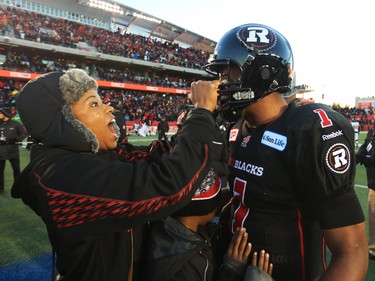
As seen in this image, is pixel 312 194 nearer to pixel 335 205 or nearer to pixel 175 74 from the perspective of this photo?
pixel 335 205

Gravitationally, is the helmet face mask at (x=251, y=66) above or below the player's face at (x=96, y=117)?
above

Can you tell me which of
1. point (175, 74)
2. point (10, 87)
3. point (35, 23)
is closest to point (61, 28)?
point (35, 23)

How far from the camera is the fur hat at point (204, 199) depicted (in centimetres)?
168

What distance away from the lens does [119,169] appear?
1.48m

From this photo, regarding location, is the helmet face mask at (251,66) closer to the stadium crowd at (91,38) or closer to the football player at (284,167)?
the football player at (284,167)

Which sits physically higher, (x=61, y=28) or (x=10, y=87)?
(x=61, y=28)

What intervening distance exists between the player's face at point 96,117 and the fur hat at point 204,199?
60 centimetres

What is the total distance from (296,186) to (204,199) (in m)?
0.46

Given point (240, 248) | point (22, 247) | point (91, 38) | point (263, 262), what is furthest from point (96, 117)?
point (91, 38)

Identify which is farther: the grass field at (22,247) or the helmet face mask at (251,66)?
the grass field at (22,247)

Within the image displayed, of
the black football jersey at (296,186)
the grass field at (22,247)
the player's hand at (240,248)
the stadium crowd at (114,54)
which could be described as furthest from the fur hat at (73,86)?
the stadium crowd at (114,54)

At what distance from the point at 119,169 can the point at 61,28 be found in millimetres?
38637

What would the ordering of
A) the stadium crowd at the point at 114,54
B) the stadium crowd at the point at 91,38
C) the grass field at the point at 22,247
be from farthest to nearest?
the stadium crowd at the point at 91,38 < the stadium crowd at the point at 114,54 < the grass field at the point at 22,247

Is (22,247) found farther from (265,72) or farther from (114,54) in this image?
(114,54)
